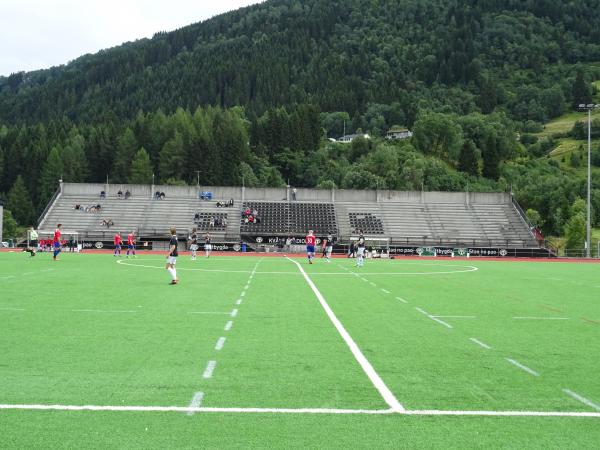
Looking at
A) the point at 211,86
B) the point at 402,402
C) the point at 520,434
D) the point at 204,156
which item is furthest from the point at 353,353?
the point at 211,86

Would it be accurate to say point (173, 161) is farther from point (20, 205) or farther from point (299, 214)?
point (299, 214)

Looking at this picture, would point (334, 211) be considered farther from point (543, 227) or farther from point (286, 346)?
point (286, 346)

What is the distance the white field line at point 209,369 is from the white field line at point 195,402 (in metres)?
0.86

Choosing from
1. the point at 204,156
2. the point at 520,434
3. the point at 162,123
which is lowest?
the point at 520,434

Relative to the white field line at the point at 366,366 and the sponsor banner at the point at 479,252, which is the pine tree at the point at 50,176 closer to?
the sponsor banner at the point at 479,252

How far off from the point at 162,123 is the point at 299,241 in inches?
2597

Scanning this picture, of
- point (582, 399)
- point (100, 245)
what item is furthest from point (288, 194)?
point (582, 399)

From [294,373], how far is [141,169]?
103 m

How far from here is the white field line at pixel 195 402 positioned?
6.20 meters

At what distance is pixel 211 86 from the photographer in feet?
621

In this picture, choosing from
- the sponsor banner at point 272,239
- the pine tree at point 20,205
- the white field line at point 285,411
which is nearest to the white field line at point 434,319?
the white field line at point 285,411

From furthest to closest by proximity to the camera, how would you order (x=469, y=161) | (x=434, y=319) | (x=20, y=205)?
(x=469, y=161) → (x=20, y=205) → (x=434, y=319)

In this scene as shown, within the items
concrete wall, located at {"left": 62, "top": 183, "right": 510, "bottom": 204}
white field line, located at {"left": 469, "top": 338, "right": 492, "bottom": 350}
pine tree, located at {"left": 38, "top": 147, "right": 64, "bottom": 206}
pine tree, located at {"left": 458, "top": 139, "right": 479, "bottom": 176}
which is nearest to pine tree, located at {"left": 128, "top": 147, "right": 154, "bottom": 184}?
pine tree, located at {"left": 38, "top": 147, "right": 64, "bottom": 206}

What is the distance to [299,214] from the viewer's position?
72750 mm
